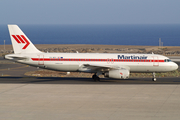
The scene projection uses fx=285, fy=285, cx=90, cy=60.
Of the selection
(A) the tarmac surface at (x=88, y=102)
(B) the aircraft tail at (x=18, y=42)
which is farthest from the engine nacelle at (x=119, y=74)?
(B) the aircraft tail at (x=18, y=42)

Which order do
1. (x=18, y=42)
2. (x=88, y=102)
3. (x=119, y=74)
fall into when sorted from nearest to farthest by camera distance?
(x=88, y=102), (x=119, y=74), (x=18, y=42)

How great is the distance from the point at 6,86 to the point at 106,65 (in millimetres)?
13928

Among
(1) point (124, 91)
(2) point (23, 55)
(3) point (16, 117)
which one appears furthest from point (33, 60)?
(3) point (16, 117)

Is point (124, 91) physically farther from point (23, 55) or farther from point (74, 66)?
point (23, 55)

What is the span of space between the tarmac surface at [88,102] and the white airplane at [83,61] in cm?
562

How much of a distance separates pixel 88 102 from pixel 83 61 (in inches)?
548

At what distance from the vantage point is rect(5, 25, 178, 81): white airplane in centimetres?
3991

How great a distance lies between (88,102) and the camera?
87.4 feet

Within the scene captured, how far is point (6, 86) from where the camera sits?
34625mm

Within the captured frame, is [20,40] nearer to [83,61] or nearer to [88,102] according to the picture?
[83,61]

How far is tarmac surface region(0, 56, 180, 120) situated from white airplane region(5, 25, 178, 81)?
5.62 meters

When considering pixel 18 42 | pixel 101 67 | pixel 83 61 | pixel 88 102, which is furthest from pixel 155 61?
pixel 18 42

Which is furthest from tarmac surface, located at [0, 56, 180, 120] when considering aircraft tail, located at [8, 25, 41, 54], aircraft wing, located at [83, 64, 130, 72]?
aircraft tail, located at [8, 25, 41, 54]

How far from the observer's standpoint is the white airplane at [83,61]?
131ft
